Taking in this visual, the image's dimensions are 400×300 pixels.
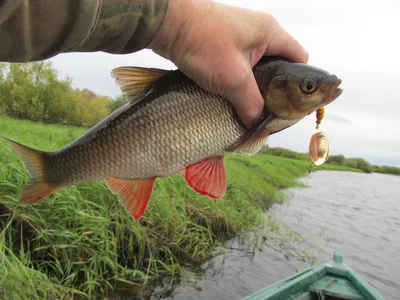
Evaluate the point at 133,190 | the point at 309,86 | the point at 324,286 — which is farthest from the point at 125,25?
the point at 324,286

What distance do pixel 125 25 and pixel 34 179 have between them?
1121 mm

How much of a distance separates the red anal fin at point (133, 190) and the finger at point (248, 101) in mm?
665

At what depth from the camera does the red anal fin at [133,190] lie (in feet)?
6.77

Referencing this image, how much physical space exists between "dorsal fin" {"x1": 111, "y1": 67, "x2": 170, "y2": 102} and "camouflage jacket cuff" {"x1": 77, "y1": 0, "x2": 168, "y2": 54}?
0.78 ft

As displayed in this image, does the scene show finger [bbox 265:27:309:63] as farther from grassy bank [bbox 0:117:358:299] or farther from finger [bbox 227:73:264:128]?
grassy bank [bbox 0:117:358:299]

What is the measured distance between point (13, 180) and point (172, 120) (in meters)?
4.19

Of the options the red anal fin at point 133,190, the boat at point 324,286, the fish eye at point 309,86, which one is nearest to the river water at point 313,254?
the boat at point 324,286

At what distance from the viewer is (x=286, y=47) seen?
6.72 feet

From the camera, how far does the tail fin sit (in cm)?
204

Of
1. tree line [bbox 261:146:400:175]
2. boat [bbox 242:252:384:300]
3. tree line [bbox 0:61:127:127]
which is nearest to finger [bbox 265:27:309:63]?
boat [bbox 242:252:384:300]

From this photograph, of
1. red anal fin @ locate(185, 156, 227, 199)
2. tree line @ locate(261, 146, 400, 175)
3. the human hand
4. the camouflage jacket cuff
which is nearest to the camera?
the camouflage jacket cuff

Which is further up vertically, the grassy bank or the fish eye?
the fish eye

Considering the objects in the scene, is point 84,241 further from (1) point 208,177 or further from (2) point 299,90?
(2) point 299,90

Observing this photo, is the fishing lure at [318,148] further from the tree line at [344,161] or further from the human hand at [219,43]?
the tree line at [344,161]
